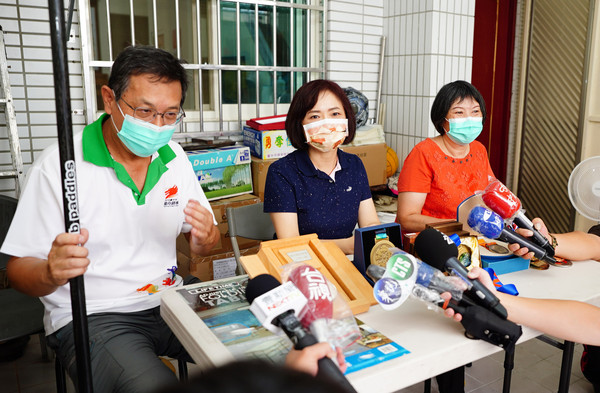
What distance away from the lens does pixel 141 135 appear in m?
1.59

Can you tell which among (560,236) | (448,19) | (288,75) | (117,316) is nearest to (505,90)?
(448,19)

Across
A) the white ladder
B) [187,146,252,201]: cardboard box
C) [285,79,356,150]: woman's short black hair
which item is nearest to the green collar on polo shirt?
[285,79,356,150]: woman's short black hair

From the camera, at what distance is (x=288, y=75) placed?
13.7 ft

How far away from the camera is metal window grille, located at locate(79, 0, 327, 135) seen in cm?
329

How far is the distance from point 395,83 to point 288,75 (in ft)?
3.17

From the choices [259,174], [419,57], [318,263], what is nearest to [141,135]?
[318,263]

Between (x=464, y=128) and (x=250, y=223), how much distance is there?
1.17 metres

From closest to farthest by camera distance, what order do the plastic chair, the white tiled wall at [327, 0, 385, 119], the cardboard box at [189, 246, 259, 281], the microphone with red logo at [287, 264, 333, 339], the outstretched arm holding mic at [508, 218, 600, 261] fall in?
the microphone with red logo at [287, 264, 333, 339], the outstretched arm holding mic at [508, 218, 600, 261], the plastic chair, the cardboard box at [189, 246, 259, 281], the white tiled wall at [327, 0, 385, 119]

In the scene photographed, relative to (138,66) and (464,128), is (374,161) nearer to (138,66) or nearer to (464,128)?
(464,128)

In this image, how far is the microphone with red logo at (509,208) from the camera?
161 cm

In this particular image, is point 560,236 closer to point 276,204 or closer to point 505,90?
point 276,204

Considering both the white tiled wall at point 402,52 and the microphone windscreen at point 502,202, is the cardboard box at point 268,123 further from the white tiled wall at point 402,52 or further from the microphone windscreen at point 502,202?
the microphone windscreen at point 502,202

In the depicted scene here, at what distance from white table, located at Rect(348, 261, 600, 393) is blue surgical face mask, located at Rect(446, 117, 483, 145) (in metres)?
1.05

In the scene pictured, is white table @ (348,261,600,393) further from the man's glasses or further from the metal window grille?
the metal window grille
